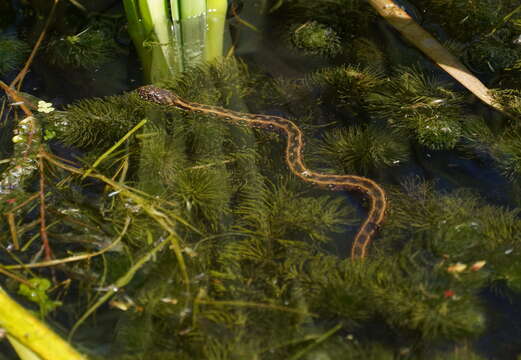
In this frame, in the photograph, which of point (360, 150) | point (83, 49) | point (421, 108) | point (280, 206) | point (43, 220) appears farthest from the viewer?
point (83, 49)

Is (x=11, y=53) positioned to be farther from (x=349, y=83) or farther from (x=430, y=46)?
(x=430, y=46)

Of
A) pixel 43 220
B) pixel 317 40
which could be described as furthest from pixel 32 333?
pixel 317 40

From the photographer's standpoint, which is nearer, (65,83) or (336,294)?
(336,294)

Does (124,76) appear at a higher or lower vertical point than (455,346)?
higher

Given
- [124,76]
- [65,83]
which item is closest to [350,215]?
[124,76]

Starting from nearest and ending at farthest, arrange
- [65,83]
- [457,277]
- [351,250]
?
[457,277], [351,250], [65,83]

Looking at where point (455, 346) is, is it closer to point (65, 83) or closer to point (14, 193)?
point (14, 193)

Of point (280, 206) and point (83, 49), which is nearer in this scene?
point (280, 206)
